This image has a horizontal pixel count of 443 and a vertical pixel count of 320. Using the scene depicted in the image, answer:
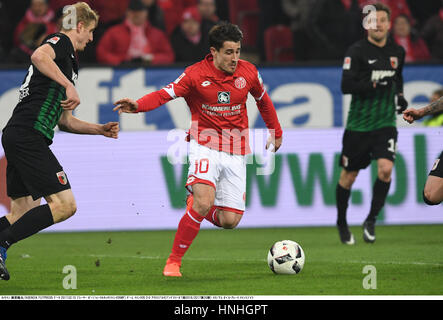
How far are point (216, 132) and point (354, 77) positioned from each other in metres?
2.82

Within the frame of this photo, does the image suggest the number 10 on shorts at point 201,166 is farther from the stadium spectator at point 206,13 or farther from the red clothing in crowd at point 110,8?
the red clothing in crowd at point 110,8

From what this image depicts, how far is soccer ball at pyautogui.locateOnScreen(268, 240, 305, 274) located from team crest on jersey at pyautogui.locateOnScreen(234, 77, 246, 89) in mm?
1379

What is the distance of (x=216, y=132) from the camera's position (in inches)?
310

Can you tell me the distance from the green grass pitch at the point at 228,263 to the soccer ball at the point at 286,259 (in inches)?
3.6

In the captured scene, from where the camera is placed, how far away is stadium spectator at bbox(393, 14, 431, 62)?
48.2ft

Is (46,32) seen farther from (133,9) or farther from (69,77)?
(69,77)

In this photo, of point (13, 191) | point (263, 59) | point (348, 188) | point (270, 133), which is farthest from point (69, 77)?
point (263, 59)

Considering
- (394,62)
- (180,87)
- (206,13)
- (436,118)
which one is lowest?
(436,118)

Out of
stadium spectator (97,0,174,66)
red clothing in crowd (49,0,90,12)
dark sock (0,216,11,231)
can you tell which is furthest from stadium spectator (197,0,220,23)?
dark sock (0,216,11,231)

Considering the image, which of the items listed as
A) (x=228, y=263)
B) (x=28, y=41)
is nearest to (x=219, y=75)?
(x=228, y=263)

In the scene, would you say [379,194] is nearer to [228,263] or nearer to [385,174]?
[385,174]

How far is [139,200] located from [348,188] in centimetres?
297

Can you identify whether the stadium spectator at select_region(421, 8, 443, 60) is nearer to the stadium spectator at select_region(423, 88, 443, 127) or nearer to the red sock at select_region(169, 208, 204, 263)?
the stadium spectator at select_region(423, 88, 443, 127)

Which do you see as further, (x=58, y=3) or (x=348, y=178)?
(x=58, y=3)
